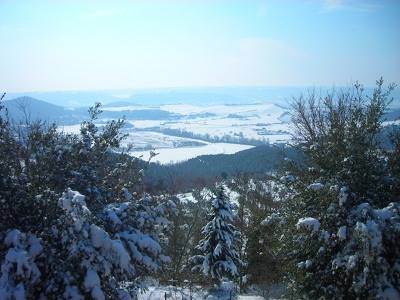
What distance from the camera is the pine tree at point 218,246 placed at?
2081 centimetres

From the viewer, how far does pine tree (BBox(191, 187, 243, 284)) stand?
20.8m

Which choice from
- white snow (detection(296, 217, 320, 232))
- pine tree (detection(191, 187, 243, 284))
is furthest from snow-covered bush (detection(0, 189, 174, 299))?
pine tree (detection(191, 187, 243, 284))

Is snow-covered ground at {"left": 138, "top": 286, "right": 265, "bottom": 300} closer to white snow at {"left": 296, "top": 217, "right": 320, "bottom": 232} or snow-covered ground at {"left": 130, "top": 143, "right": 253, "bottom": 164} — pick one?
white snow at {"left": 296, "top": 217, "right": 320, "bottom": 232}

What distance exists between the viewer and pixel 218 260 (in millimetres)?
21047

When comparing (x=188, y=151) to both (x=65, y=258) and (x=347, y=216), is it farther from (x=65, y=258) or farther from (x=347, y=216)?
(x=65, y=258)

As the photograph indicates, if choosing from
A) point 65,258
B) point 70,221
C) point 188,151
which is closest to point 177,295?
point 65,258

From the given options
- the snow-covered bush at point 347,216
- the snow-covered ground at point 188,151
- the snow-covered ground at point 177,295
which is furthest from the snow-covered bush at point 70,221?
the snow-covered ground at point 188,151

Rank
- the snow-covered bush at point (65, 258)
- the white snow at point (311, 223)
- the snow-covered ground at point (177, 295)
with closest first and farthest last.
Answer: the snow-covered bush at point (65, 258) < the white snow at point (311, 223) < the snow-covered ground at point (177, 295)

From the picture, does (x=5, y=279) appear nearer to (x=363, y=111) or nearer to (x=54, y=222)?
(x=54, y=222)

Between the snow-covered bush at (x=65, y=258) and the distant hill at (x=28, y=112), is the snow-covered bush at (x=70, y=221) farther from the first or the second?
the distant hill at (x=28, y=112)

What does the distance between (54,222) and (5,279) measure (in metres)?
1.27

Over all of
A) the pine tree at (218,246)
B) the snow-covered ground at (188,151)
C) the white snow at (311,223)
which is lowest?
the snow-covered ground at (188,151)

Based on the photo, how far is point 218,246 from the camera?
68.0 ft

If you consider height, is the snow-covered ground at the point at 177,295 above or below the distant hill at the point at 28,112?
below
